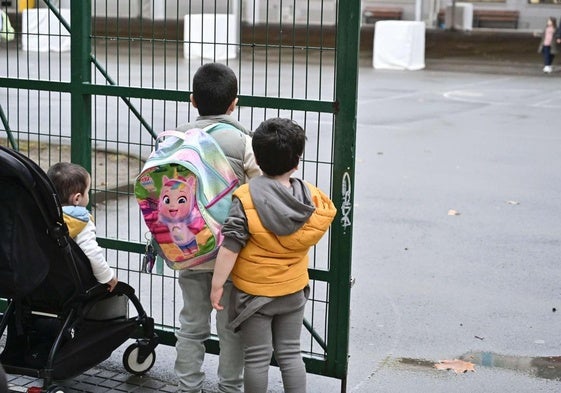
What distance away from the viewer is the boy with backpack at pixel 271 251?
13.6 ft

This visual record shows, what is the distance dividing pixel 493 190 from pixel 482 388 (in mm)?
5632

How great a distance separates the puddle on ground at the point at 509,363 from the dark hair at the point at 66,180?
2.09 m

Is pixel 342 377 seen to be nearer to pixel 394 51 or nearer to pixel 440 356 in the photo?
pixel 440 356

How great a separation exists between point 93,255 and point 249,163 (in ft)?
2.76

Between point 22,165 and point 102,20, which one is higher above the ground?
point 102,20

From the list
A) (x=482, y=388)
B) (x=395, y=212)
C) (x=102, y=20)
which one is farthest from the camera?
(x=395, y=212)

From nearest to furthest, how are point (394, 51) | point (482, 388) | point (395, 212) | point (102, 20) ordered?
point (482, 388)
point (102, 20)
point (395, 212)
point (394, 51)

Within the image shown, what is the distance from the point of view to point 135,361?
5156 mm

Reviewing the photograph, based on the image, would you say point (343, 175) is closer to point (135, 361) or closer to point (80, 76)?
point (135, 361)

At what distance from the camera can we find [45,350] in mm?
4770

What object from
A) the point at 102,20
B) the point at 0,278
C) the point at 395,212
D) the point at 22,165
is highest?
the point at 102,20

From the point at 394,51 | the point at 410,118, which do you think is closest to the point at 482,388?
the point at 410,118

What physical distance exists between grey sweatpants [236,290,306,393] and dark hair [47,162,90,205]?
3.40 feet

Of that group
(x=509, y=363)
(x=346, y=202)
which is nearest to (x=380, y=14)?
(x=509, y=363)
